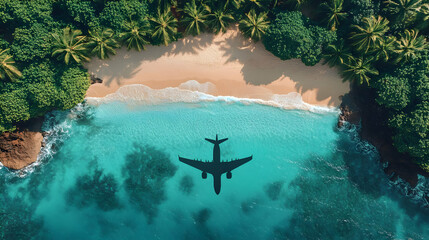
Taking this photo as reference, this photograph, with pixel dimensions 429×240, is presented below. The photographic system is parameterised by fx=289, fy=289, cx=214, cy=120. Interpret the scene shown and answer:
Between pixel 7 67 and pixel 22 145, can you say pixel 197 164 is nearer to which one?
pixel 22 145

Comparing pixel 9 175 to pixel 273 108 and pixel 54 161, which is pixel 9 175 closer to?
pixel 54 161

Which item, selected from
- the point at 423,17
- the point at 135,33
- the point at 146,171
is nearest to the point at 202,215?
the point at 146,171

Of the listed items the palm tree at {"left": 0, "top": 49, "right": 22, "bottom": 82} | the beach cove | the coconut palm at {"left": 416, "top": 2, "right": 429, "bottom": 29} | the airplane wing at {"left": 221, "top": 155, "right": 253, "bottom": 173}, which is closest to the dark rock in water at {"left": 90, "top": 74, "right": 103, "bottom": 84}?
the beach cove

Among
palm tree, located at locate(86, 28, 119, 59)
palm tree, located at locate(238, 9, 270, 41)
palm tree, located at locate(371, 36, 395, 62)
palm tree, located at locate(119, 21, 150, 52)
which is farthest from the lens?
palm tree, located at locate(238, 9, 270, 41)

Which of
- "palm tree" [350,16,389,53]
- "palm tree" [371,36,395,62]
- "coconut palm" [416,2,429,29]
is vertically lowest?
"palm tree" [371,36,395,62]

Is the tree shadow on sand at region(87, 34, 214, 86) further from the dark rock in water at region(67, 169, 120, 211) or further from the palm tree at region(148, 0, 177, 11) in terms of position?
the dark rock in water at region(67, 169, 120, 211)

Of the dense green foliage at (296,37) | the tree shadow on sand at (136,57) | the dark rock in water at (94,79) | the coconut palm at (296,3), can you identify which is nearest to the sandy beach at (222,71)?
the tree shadow on sand at (136,57)
